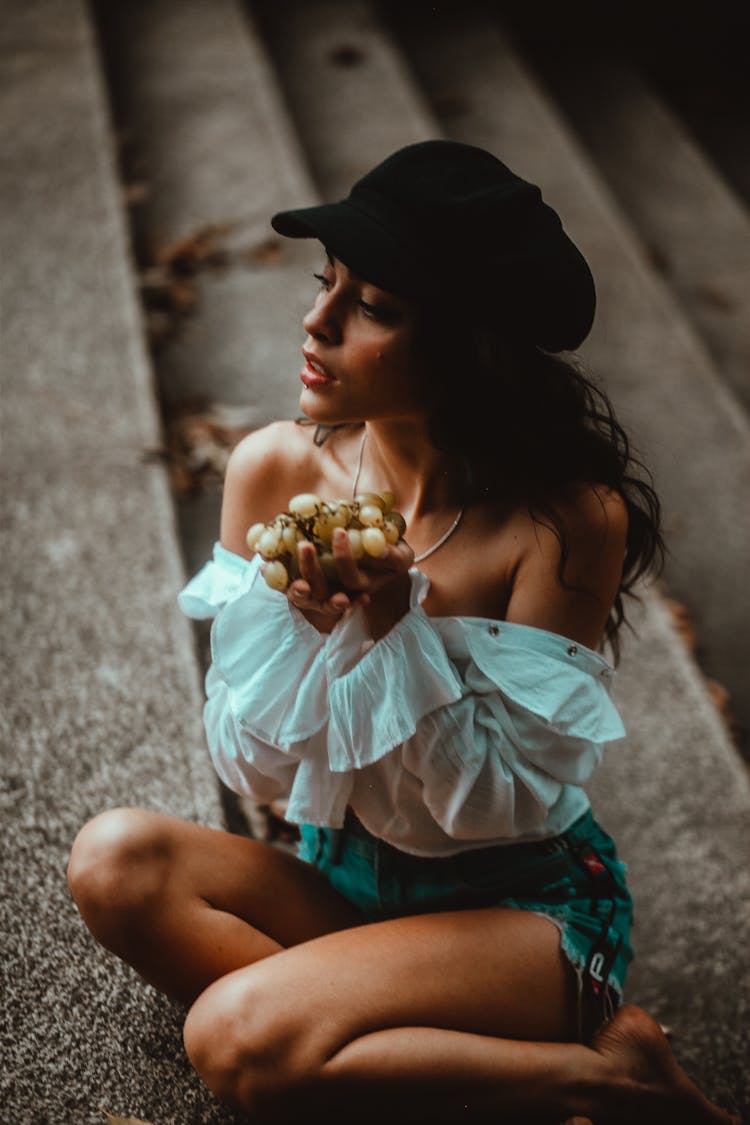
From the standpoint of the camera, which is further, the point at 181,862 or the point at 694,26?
the point at 694,26

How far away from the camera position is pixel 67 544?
3055mm

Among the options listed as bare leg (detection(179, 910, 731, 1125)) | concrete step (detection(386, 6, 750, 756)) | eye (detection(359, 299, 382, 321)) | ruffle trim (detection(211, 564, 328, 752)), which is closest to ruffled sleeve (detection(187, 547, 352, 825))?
ruffle trim (detection(211, 564, 328, 752))

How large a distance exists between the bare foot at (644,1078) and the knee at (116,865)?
33.5 inches

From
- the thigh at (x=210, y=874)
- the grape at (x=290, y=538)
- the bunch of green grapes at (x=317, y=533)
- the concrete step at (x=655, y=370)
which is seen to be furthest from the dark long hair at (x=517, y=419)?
the concrete step at (x=655, y=370)

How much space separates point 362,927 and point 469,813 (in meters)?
0.29

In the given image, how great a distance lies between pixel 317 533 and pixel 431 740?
401 millimetres

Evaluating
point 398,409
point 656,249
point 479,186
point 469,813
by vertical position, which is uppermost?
point 479,186

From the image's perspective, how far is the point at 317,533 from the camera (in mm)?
1746

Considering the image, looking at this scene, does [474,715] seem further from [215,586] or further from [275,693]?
[215,586]

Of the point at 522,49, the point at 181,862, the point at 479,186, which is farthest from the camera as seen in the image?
the point at 522,49

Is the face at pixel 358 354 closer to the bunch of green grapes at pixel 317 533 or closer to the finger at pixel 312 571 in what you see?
the bunch of green grapes at pixel 317 533

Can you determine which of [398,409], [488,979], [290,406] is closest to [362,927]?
[488,979]

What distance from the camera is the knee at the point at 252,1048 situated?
1.76 metres

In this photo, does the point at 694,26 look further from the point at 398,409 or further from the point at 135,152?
the point at 398,409
